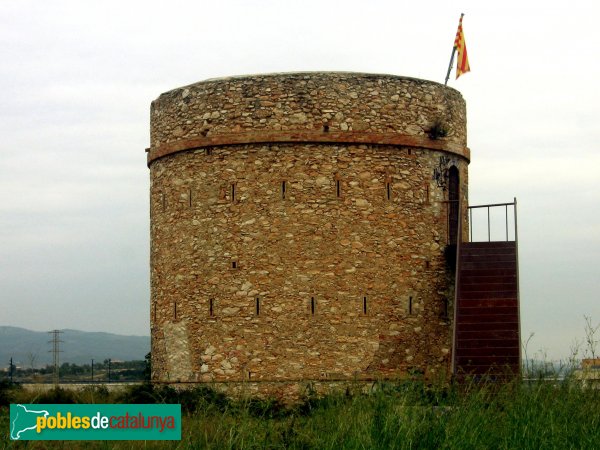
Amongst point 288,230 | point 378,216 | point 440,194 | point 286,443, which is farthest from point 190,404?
point 286,443

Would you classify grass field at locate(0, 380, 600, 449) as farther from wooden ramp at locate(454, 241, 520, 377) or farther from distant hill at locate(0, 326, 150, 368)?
distant hill at locate(0, 326, 150, 368)

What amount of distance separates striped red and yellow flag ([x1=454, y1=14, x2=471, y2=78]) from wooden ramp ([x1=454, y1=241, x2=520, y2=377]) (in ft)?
12.9

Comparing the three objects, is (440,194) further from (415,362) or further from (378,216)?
(415,362)

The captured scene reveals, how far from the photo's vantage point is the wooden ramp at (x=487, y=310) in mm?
18375

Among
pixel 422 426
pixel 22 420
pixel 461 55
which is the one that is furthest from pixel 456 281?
pixel 22 420

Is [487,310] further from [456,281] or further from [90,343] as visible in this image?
[90,343]

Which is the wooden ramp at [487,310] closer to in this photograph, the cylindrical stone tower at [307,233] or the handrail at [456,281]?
the handrail at [456,281]

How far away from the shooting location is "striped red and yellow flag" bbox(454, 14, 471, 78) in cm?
2186

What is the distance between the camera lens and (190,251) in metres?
20.0

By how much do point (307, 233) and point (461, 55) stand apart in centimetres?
560

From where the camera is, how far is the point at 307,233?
1923cm

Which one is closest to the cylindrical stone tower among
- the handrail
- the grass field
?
the handrail

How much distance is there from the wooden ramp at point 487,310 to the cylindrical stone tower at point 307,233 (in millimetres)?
678

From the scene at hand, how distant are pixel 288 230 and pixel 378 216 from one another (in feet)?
5.61
